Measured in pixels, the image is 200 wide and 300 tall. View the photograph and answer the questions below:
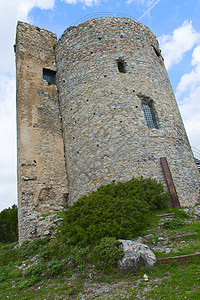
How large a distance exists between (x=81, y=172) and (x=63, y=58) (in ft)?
25.5

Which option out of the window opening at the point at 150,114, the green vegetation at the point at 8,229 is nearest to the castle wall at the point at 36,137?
the window opening at the point at 150,114

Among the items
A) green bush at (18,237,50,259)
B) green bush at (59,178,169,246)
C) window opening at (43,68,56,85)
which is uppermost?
window opening at (43,68,56,85)

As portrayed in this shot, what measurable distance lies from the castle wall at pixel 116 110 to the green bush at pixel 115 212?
1202 mm

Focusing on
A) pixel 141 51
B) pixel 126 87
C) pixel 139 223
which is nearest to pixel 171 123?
pixel 126 87

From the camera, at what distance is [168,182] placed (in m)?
9.33

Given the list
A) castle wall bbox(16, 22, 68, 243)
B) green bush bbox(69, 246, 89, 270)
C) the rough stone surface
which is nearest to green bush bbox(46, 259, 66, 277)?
green bush bbox(69, 246, 89, 270)

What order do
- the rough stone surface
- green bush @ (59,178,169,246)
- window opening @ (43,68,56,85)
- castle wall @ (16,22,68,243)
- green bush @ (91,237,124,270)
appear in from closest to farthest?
the rough stone surface < green bush @ (91,237,124,270) < green bush @ (59,178,169,246) < castle wall @ (16,22,68,243) < window opening @ (43,68,56,85)

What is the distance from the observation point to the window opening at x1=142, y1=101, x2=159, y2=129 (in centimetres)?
1104

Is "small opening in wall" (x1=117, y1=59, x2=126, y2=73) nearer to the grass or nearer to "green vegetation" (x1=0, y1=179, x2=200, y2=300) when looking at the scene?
"green vegetation" (x1=0, y1=179, x2=200, y2=300)

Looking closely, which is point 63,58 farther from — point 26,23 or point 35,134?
point 35,134

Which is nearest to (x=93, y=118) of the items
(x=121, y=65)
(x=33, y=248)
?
(x=121, y=65)

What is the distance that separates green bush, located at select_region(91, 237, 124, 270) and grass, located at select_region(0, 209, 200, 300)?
176mm

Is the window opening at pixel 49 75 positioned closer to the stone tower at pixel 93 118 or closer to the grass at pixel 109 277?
the stone tower at pixel 93 118

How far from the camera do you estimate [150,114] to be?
11.3 meters
